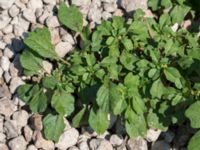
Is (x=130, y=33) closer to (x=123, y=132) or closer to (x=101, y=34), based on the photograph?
(x=101, y=34)

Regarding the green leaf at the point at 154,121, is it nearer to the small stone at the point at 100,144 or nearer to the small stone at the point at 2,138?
the small stone at the point at 100,144

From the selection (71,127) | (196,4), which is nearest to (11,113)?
(71,127)

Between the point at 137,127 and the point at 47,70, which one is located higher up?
the point at 47,70

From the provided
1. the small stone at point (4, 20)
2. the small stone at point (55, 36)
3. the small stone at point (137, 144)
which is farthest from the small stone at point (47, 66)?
the small stone at point (137, 144)

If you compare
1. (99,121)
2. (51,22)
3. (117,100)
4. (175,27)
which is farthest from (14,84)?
(175,27)

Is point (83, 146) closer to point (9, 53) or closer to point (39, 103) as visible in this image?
point (39, 103)

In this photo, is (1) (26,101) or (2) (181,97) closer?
(2) (181,97)
